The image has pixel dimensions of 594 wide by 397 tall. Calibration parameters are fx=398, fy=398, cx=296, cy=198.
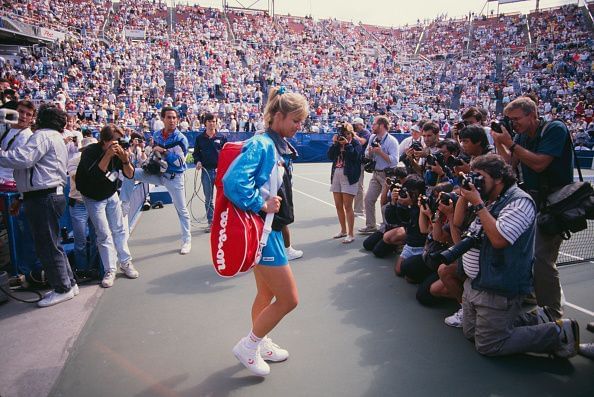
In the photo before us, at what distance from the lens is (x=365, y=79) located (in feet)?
105

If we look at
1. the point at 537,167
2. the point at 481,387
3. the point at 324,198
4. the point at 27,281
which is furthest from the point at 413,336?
the point at 324,198

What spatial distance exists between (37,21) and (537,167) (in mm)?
31163

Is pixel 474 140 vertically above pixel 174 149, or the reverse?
pixel 474 140

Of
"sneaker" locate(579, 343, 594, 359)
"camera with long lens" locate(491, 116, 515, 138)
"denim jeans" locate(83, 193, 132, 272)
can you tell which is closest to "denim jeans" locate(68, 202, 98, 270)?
"denim jeans" locate(83, 193, 132, 272)

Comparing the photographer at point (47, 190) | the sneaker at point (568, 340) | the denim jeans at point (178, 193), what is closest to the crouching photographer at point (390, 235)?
the sneaker at point (568, 340)

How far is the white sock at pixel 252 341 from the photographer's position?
2795 millimetres

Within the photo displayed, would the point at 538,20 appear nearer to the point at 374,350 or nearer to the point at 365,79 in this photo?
the point at 365,79

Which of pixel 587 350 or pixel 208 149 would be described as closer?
pixel 587 350

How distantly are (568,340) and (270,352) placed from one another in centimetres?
229

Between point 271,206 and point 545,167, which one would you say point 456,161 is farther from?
point 271,206

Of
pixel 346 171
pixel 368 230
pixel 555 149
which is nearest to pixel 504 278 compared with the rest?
pixel 555 149

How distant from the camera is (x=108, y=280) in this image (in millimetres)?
4523

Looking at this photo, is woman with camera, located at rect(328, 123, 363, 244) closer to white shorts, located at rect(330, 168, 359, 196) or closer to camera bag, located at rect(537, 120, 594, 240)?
white shorts, located at rect(330, 168, 359, 196)

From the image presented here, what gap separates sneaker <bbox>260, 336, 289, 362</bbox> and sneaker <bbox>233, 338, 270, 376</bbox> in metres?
0.16
